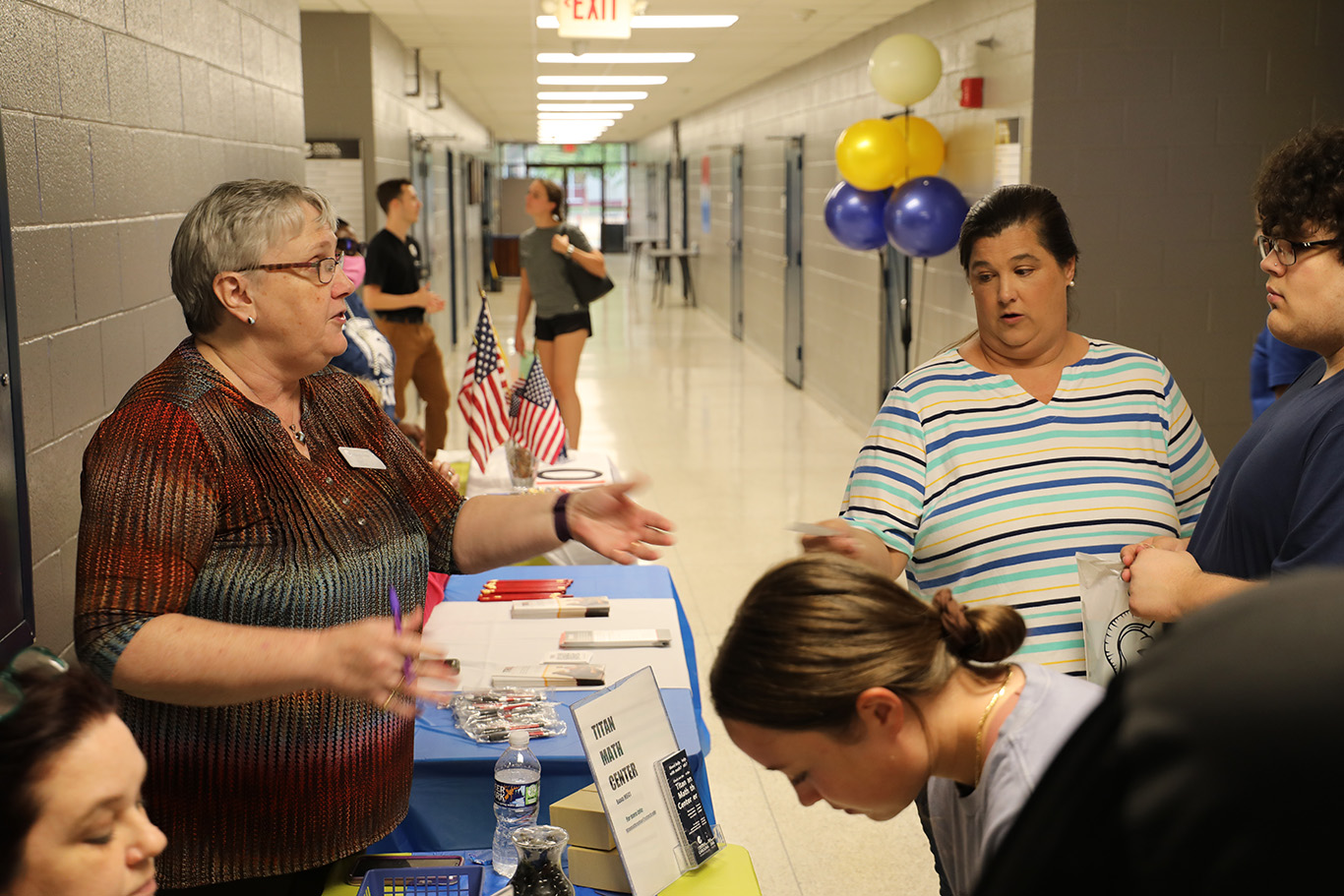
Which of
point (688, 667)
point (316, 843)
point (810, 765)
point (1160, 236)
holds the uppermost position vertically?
point (1160, 236)

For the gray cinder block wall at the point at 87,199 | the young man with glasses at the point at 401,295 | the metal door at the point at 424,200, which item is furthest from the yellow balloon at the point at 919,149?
the metal door at the point at 424,200

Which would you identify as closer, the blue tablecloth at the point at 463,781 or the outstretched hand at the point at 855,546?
the outstretched hand at the point at 855,546

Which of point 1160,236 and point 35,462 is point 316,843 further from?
Answer: point 1160,236

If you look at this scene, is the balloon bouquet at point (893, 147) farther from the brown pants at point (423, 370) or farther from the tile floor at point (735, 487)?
the brown pants at point (423, 370)

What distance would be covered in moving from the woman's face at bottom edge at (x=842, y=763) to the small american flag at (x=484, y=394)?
348cm

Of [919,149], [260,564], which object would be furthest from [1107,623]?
[919,149]

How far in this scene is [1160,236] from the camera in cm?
555

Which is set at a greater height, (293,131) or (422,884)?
(293,131)

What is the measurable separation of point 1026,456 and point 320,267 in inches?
45.7

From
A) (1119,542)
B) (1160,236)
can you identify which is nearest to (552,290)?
(1160,236)

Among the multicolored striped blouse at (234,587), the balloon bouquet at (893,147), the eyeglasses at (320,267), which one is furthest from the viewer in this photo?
the balloon bouquet at (893,147)

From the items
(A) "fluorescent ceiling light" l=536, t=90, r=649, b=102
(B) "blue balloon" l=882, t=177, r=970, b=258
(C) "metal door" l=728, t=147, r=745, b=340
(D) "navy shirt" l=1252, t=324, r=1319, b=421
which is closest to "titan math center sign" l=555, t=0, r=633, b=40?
(B) "blue balloon" l=882, t=177, r=970, b=258

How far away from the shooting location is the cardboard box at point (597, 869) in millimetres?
1829

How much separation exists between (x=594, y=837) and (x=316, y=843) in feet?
1.38
